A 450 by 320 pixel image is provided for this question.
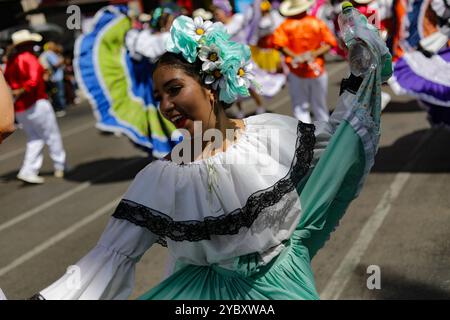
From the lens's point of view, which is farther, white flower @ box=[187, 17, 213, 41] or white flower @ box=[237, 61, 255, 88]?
white flower @ box=[237, 61, 255, 88]

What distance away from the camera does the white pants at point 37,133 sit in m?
8.51

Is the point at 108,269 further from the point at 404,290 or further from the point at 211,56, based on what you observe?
the point at 404,290

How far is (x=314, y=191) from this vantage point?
2.47m

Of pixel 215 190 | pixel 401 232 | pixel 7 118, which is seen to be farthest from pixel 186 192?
pixel 401 232

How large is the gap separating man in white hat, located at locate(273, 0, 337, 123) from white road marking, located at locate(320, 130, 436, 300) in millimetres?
1786

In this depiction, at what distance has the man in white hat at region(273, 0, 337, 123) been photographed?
794cm

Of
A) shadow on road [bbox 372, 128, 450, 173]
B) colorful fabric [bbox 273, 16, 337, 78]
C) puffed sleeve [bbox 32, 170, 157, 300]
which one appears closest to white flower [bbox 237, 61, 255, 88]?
puffed sleeve [bbox 32, 170, 157, 300]

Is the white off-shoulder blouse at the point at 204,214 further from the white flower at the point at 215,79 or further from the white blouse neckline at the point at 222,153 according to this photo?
the white flower at the point at 215,79

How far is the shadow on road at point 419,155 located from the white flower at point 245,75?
4072mm

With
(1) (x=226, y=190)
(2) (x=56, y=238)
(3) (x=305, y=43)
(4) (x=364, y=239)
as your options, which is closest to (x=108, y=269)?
(1) (x=226, y=190)

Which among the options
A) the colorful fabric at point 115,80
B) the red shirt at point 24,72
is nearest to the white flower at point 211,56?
the colorful fabric at point 115,80

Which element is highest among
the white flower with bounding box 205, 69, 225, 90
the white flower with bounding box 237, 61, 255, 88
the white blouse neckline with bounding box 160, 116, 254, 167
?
the white flower with bounding box 205, 69, 225, 90

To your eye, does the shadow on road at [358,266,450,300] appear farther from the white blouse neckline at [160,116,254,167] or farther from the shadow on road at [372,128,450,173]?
the shadow on road at [372,128,450,173]
